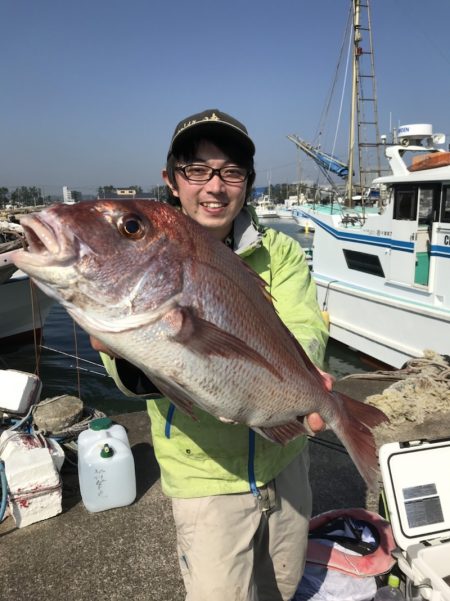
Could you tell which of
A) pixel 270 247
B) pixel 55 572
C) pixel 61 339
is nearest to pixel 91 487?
pixel 55 572

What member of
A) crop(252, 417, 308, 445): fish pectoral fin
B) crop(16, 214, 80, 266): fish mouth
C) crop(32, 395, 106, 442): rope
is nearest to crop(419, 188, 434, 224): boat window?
crop(32, 395, 106, 442): rope

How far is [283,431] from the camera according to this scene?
1.84 m

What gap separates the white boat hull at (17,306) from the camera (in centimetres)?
1200

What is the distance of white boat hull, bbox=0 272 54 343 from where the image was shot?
12000 mm

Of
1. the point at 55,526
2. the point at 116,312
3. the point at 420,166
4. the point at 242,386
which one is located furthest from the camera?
the point at 420,166

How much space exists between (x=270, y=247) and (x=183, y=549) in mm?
1542

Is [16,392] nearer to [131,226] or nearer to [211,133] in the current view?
[211,133]

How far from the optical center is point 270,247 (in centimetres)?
240

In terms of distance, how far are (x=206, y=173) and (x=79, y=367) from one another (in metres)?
10.1

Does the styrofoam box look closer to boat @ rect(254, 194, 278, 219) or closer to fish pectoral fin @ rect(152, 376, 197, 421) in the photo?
fish pectoral fin @ rect(152, 376, 197, 421)

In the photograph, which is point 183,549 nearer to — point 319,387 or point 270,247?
point 319,387

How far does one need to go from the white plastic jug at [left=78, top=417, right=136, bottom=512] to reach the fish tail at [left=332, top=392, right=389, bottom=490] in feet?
7.27

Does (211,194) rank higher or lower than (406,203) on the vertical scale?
higher

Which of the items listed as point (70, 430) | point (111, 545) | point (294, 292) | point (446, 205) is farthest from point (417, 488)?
point (446, 205)
